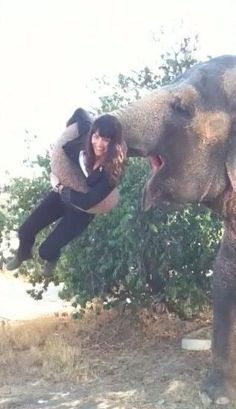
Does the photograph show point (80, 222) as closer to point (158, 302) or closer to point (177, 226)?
point (177, 226)

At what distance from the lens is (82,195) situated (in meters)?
5.16

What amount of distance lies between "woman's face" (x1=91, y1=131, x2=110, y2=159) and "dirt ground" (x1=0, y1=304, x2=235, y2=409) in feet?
7.73

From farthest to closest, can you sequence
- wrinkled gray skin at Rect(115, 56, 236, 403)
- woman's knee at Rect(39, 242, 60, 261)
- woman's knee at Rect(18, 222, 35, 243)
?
woman's knee at Rect(18, 222, 35, 243), woman's knee at Rect(39, 242, 60, 261), wrinkled gray skin at Rect(115, 56, 236, 403)

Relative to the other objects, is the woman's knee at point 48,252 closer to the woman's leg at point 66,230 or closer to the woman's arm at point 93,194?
the woman's leg at point 66,230

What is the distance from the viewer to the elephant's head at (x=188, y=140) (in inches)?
200

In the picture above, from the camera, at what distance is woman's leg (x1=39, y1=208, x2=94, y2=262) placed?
5691 millimetres

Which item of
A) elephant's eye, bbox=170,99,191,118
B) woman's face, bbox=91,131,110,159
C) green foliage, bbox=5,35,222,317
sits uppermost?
elephant's eye, bbox=170,99,191,118

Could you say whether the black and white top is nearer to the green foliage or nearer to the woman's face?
the woman's face

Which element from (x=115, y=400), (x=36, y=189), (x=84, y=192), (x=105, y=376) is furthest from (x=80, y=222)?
(x=36, y=189)

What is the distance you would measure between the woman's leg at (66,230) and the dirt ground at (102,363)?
61.8 inches

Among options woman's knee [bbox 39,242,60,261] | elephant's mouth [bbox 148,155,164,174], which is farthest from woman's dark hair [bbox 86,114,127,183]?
woman's knee [bbox 39,242,60,261]

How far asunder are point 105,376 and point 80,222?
247 centimetres

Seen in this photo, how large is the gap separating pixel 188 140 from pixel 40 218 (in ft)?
4.39

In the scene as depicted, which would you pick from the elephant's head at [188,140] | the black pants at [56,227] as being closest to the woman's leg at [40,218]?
the black pants at [56,227]
